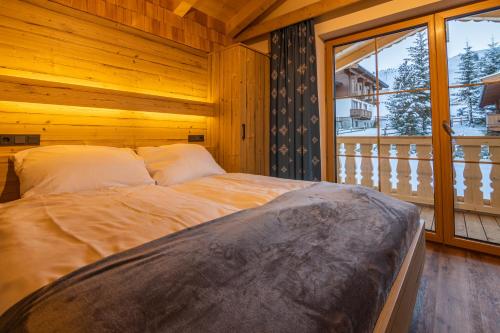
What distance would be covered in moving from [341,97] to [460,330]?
2.27 m

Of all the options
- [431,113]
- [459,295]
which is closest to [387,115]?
[431,113]

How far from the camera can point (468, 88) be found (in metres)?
2.29

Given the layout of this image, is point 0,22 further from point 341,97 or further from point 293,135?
point 341,97

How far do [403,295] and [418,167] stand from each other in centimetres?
235

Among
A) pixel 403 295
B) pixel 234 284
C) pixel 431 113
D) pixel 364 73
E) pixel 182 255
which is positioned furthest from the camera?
pixel 364 73

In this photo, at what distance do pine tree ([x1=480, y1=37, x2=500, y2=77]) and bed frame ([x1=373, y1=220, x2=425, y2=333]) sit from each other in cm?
169

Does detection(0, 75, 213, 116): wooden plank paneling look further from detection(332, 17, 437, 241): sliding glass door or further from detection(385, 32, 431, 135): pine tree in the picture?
detection(385, 32, 431, 135): pine tree

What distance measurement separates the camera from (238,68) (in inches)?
114

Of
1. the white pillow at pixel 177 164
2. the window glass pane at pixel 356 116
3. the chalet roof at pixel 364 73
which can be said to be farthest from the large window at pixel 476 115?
the white pillow at pixel 177 164

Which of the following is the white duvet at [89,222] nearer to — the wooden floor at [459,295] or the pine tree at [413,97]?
the wooden floor at [459,295]

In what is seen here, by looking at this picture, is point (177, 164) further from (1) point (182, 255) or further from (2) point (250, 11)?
(2) point (250, 11)

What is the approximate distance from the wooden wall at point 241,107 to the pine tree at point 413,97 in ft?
4.39

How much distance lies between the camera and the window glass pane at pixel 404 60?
2521 millimetres

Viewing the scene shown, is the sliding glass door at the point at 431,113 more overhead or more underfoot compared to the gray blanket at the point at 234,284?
more overhead
